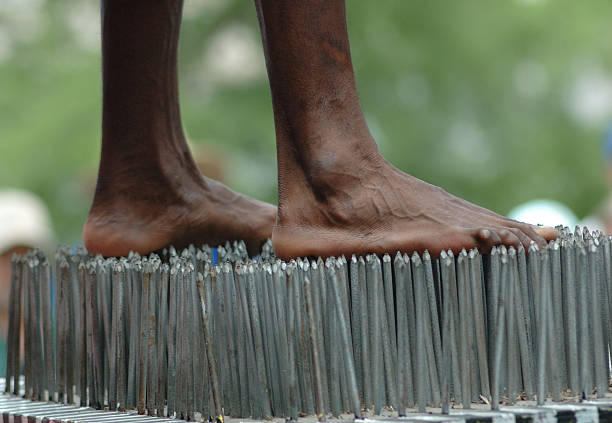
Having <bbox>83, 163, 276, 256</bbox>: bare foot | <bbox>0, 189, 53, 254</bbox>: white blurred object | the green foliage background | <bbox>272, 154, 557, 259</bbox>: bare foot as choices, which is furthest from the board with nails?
the green foliage background

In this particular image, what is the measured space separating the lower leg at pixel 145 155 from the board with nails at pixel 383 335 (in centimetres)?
57

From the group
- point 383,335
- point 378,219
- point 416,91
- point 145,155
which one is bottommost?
point 383,335

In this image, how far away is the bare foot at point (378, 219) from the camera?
162 centimetres

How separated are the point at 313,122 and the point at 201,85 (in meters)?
6.60

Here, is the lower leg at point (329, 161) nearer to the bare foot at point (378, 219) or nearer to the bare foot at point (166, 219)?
the bare foot at point (378, 219)

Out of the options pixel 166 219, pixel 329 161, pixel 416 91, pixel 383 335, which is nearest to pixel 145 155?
pixel 166 219

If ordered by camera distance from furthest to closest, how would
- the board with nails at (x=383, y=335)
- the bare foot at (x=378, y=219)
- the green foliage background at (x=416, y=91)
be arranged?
the green foliage background at (x=416, y=91)
the bare foot at (x=378, y=219)
the board with nails at (x=383, y=335)

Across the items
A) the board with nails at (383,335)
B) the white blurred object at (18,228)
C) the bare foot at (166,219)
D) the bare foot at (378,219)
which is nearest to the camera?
the board with nails at (383,335)

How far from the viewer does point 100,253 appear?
214 centimetres

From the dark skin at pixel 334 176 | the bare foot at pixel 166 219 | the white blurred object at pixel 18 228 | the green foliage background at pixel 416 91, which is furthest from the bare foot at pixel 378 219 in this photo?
the green foliage background at pixel 416 91

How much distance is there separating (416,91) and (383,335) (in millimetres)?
6945

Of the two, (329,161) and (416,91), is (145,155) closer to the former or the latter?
(329,161)

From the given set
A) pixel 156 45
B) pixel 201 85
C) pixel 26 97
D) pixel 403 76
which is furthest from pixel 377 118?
pixel 156 45

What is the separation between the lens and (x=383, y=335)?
1517 millimetres
